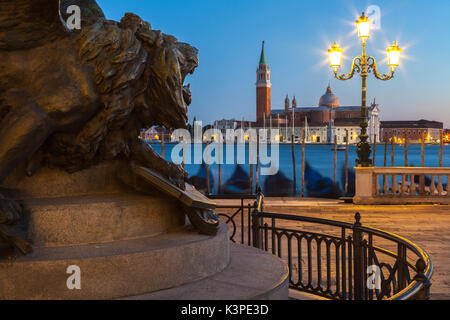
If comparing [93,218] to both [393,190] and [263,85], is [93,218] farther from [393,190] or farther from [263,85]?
[263,85]

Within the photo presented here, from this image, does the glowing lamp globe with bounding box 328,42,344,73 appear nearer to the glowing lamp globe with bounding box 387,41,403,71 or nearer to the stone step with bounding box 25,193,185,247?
the glowing lamp globe with bounding box 387,41,403,71

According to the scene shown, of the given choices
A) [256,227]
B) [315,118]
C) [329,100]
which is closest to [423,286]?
[256,227]

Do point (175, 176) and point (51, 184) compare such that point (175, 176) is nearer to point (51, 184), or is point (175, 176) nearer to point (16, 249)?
point (51, 184)

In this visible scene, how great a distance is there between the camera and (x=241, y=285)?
8.52 ft

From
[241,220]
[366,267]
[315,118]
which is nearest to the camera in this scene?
[366,267]

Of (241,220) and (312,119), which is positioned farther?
(312,119)

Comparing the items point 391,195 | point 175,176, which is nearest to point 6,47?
point 175,176

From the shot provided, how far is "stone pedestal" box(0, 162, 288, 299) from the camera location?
89.4 inches

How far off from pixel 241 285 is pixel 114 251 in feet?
2.38

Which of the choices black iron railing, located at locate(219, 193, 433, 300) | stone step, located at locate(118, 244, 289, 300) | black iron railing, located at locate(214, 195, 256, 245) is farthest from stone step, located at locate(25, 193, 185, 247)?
black iron railing, located at locate(219, 193, 433, 300)

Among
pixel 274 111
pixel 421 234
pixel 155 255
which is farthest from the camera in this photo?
pixel 274 111

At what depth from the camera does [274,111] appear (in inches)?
4774

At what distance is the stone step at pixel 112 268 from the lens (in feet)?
7.33

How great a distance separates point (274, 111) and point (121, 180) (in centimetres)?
11970
